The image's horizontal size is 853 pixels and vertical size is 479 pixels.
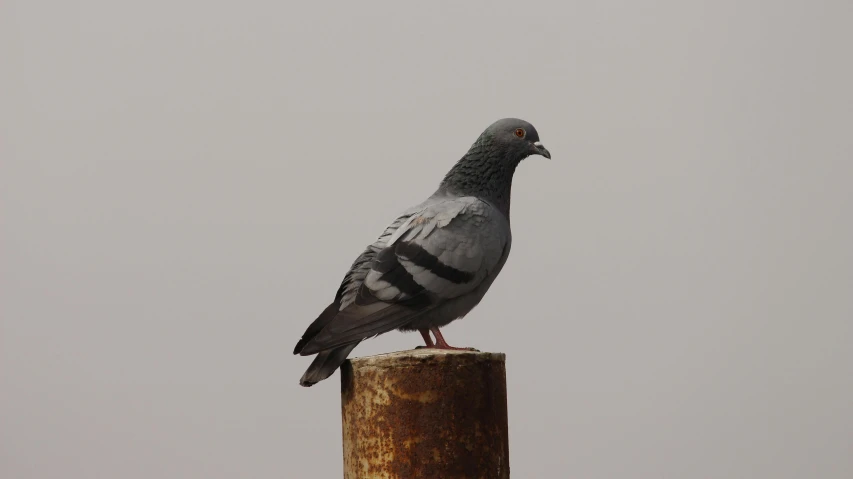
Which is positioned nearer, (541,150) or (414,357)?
(414,357)

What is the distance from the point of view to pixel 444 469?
432cm

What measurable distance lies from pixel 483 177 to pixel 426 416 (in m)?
1.91

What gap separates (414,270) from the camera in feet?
16.3

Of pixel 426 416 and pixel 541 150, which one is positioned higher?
pixel 541 150

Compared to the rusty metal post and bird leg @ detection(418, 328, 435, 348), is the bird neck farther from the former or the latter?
the rusty metal post

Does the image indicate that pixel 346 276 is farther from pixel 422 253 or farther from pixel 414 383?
pixel 414 383

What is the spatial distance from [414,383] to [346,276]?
42.0 inches

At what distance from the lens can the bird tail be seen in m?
4.65

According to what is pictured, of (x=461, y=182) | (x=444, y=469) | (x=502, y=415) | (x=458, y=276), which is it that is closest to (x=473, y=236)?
(x=458, y=276)

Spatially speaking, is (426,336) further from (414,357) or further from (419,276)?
(414,357)

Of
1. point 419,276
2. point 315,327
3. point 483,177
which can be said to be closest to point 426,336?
point 419,276

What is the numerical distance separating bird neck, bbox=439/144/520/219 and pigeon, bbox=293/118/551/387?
2 cm

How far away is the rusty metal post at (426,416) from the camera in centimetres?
432

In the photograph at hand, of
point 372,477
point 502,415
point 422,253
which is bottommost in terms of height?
point 372,477
